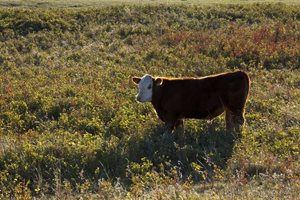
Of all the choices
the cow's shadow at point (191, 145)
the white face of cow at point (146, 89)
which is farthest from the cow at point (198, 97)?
the cow's shadow at point (191, 145)

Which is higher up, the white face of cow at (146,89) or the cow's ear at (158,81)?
the cow's ear at (158,81)

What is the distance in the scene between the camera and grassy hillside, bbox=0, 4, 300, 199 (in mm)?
5152

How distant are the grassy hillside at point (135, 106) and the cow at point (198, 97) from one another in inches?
17.1

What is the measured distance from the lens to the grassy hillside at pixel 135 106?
5.15m

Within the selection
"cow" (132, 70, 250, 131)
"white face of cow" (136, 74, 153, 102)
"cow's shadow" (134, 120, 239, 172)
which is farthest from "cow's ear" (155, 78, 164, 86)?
"cow's shadow" (134, 120, 239, 172)

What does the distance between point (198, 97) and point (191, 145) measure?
1.27 metres

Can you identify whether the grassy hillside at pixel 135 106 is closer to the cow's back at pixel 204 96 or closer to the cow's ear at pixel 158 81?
the cow's back at pixel 204 96

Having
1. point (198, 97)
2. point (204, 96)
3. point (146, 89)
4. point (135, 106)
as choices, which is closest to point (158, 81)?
point (146, 89)

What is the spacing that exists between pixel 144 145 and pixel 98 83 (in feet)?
16.5

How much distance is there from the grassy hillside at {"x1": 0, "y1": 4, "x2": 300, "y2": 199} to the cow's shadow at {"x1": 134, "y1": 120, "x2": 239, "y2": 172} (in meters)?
0.03

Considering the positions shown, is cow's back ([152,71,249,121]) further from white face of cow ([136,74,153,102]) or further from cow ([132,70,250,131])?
white face of cow ([136,74,153,102])

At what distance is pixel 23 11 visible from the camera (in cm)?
2048

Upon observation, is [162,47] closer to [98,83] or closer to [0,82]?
[98,83]

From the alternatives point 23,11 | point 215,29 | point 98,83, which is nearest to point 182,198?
point 98,83
